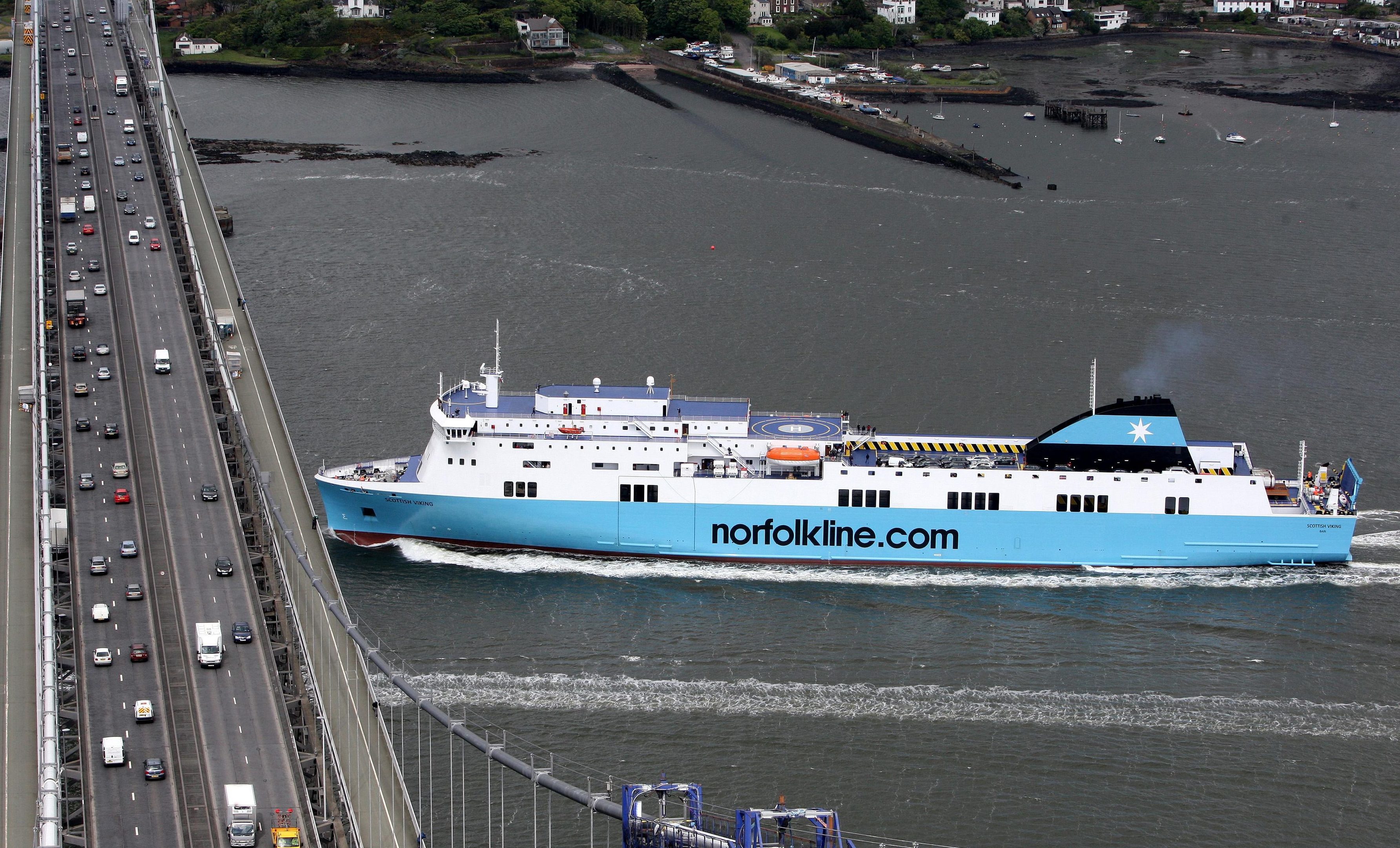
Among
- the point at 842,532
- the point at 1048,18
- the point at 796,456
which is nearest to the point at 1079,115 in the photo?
the point at 1048,18

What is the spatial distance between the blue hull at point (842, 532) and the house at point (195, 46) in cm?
7255

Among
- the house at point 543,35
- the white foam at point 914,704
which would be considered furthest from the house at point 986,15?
the white foam at point 914,704

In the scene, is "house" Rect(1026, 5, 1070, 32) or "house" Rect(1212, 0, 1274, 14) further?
"house" Rect(1212, 0, 1274, 14)

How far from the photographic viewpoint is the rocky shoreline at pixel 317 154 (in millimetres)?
89625

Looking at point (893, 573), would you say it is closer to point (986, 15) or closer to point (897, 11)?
point (897, 11)

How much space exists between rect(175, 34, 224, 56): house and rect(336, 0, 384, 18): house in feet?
26.9

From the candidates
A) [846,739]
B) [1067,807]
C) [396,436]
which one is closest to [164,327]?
[396,436]

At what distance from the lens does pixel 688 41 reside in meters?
120

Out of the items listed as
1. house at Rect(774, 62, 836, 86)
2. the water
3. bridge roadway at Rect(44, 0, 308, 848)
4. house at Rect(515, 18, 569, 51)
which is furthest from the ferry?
house at Rect(515, 18, 569, 51)

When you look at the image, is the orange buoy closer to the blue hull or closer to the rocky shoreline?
the blue hull

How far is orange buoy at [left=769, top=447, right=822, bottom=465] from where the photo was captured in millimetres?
48625

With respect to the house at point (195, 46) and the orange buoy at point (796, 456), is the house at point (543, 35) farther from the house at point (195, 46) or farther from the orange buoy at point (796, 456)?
the orange buoy at point (796, 456)

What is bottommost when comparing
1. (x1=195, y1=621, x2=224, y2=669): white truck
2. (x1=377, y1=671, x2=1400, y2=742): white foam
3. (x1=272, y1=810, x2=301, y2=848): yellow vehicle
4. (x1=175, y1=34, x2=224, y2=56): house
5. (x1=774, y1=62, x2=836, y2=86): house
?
(x1=377, y1=671, x2=1400, y2=742): white foam

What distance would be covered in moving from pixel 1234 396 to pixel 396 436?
26.8m
